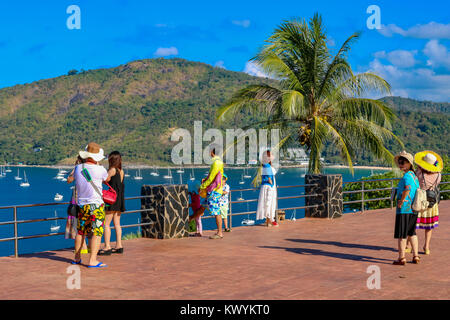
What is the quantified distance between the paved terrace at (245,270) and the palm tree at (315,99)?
6471mm

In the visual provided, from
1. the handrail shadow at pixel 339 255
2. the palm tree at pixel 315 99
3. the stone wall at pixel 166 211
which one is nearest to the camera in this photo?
the handrail shadow at pixel 339 255

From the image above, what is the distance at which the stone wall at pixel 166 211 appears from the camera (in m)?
11.3

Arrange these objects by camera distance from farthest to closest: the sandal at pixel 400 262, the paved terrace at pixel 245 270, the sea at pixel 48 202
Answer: the sea at pixel 48 202
the sandal at pixel 400 262
the paved terrace at pixel 245 270

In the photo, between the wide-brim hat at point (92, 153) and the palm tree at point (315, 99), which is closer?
the wide-brim hat at point (92, 153)

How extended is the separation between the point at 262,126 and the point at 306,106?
1.62m

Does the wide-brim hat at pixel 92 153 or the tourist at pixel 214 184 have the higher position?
the wide-brim hat at pixel 92 153

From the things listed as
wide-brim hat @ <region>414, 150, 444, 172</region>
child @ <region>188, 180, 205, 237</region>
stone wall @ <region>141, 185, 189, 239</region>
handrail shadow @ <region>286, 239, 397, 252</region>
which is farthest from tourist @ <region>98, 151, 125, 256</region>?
wide-brim hat @ <region>414, 150, 444, 172</region>

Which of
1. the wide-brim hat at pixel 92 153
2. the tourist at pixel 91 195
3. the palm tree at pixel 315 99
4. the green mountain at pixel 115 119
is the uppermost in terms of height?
the green mountain at pixel 115 119

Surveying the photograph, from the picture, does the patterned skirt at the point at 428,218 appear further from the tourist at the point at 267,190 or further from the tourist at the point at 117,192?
the tourist at the point at 117,192

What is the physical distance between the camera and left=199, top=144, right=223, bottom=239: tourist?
36.3ft

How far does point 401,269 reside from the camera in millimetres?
8328

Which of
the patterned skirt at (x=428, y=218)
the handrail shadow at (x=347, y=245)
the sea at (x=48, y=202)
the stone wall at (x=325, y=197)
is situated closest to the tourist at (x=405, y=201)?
the patterned skirt at (x=428, y=218)

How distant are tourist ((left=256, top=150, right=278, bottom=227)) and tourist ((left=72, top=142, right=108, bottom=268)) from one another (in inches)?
212

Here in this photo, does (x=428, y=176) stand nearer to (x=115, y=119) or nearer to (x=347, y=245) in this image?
(x=347, y=245)
